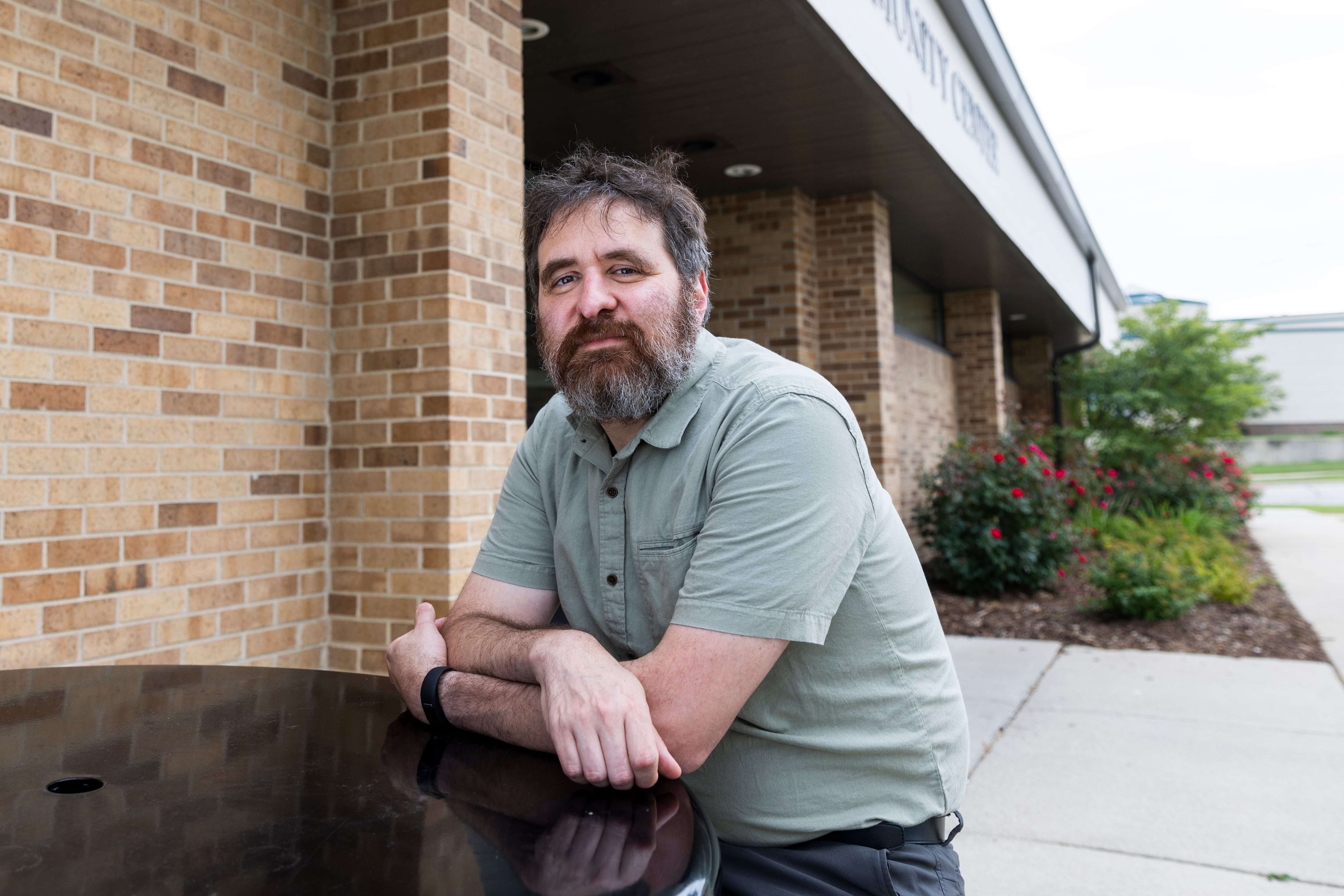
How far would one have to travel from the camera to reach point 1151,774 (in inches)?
146

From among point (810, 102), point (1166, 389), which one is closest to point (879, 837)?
point (810, 102)

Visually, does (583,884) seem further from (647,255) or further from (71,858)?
(647,255)

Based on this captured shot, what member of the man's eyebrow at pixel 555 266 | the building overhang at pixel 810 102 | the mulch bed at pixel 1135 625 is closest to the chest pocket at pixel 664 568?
the man's eyebrow at pixel 555 266

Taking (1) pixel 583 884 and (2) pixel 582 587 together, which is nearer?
(1) pixel 583 884

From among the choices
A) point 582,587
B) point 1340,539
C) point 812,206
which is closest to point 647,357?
point 582,587

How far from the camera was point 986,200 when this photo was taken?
7.51 m

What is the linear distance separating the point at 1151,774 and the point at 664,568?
3054mm

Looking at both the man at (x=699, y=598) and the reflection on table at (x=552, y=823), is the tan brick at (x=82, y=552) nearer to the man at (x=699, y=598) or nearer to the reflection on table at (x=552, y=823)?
the man at (x=699, y=598)

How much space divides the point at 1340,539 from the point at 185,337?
48.7 feet

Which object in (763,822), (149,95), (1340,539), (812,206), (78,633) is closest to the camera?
(763,822)

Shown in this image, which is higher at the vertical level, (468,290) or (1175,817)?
(468,290)

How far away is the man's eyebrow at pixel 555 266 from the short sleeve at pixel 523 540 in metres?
0.34

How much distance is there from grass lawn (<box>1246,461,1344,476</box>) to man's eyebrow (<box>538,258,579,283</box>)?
42064 millimetres

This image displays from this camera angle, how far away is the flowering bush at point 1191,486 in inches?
475
